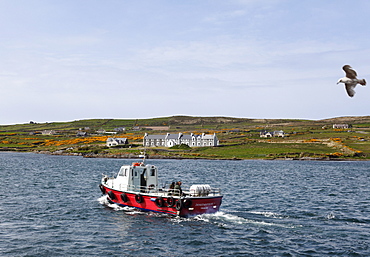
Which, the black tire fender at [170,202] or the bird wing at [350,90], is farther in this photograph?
the black tire fender at [170,202]

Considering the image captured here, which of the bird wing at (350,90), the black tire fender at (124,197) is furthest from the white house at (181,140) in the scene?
the bird wing at (350,90)

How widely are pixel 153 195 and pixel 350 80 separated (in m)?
26.1

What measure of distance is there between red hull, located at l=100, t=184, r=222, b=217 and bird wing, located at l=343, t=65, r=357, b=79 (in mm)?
22696

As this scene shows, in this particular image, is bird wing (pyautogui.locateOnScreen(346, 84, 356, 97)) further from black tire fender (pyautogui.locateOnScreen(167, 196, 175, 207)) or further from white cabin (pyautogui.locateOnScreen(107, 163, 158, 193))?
white cabin (pyautogui.locateOnScreen(107, 163, 158, 193))

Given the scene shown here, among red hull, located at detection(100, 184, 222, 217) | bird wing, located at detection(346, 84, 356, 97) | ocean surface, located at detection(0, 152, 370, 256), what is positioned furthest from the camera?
red hull, located at detection(100, 184, 222, 217)

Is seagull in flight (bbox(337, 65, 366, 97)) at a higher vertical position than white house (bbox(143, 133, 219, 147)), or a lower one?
higher

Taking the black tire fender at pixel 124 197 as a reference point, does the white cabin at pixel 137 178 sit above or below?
above

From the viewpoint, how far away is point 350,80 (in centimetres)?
1081

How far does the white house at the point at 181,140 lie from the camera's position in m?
166

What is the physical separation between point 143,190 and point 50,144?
148 meters

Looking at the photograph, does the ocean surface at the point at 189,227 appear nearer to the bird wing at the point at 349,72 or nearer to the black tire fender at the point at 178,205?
the black tire fender at the point at 178,205

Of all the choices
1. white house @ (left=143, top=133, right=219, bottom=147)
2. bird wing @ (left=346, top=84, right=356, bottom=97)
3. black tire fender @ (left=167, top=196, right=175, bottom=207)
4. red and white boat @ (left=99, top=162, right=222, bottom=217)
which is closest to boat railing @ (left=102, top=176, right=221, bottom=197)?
red and white boat @ (left=99, top=162, right=222, bottom=217)

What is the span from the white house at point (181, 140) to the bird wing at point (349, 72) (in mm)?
153151

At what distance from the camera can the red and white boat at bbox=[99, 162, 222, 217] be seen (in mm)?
32469
